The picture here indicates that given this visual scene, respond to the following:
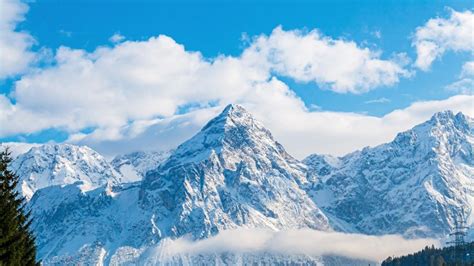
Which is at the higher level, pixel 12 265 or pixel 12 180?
pixel 12 180

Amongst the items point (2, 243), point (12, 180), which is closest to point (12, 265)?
point (2, 243)

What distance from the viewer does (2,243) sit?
41.0m

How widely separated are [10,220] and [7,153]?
5.93m

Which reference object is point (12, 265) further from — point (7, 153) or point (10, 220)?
point (7, 153)

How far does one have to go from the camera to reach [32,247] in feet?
157

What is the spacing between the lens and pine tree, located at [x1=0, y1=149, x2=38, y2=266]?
136ft

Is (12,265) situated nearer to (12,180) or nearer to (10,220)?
(10,220)

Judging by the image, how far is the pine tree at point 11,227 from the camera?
136 feet

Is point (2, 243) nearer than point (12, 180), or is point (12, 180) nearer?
point (2, 243)

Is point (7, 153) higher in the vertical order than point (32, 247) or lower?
higher

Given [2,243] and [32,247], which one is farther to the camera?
[32,247]

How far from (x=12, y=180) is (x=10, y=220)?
11.7 ft

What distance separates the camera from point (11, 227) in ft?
138

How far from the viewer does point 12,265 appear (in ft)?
135
